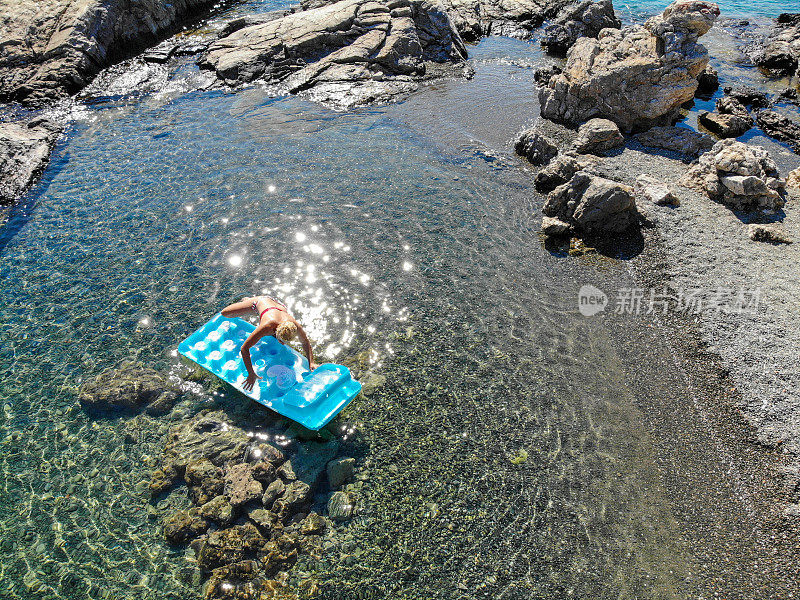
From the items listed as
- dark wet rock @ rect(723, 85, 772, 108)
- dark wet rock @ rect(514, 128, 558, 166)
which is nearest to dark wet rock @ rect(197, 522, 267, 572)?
dark wet rock @ rect(514, 128, 558, 166)

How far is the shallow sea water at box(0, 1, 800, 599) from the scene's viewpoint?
21.6ft

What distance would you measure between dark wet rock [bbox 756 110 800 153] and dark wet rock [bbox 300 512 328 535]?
63.4ft

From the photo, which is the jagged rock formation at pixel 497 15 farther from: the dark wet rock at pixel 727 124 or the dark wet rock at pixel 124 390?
the dark wet rock at pixel 124 390

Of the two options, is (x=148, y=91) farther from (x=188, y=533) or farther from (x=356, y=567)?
(x=356, y=567)

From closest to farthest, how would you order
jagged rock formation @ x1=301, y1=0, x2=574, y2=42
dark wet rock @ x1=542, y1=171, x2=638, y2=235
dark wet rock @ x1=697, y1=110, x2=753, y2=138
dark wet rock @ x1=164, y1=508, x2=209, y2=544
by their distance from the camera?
dark wet rock @ x1=164, y1=508, x2=209, y2=544 < dark wet rock @ x1=542, y1=171, x2=638, y2=235 < dark wet rock @ x1=697, y1=110, x2=753, y2=138 < jagged rock formation @ x1=301, y1=0, x2=574, y2=42

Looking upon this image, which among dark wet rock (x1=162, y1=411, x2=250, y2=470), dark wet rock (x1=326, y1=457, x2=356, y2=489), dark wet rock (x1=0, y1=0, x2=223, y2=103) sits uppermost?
dark wet rock (x1=0, y1=0, x2=223, y2=103)

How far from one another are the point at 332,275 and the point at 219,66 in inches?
623

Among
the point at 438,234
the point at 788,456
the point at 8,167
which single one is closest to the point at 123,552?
the point at 438,234

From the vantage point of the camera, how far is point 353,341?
9.62 meters

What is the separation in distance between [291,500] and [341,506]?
760 mm

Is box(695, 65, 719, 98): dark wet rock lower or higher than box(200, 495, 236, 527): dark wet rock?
lower

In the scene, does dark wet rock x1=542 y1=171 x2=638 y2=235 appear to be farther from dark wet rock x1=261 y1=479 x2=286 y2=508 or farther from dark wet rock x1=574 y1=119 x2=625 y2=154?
dark wet rock x1=261 y1=479 x2=286 y2=508

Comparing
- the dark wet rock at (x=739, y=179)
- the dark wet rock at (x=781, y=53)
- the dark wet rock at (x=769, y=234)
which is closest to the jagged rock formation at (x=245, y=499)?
the dark wet rock at (x=769, y=234)

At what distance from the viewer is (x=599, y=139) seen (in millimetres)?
15398
